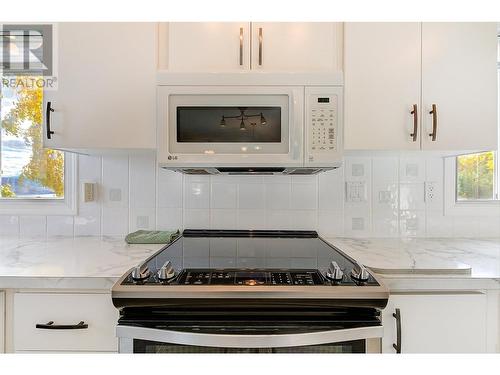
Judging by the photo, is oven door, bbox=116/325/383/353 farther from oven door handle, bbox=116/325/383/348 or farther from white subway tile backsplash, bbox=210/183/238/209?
white subway tile backsplash, bbox=210/183/238/209

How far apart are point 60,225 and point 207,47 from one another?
1164mm

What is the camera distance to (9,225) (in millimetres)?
1742

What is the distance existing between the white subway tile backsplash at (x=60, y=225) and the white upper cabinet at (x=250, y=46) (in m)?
0.96

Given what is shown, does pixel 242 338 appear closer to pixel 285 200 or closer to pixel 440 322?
pixel 440 322

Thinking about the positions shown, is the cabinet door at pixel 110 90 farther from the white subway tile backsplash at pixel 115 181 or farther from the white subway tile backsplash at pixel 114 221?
the white subway tile backsplash at pixel 114 221

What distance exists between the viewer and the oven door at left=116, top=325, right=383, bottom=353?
36.7 inches

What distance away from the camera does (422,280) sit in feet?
3.51

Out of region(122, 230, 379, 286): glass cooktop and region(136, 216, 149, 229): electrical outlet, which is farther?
region(136, 216, 149, 229): electrical outlet

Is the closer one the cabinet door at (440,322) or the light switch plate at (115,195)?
the cabinet door at (440,322)

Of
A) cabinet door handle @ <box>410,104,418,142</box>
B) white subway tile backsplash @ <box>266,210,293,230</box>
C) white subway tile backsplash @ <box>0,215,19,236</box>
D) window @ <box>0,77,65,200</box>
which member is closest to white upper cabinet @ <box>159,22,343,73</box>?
cabinet door handle @ <box>410,104,418,142</box>

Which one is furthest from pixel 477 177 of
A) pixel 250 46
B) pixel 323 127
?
pixel 250 46

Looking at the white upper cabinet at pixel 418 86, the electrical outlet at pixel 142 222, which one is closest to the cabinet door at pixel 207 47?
the white upper cabinet at pixel 418 86

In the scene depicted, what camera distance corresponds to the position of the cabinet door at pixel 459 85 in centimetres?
136
